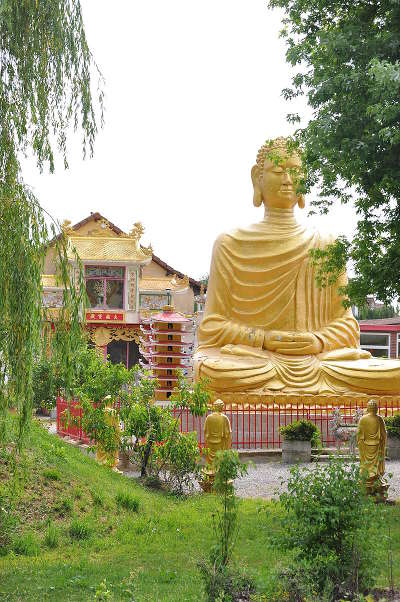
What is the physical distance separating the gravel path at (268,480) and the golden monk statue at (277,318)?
11.7 ft

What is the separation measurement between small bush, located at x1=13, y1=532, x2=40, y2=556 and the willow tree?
171cm

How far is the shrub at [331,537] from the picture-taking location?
487 centimetres

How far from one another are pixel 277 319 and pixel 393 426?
16.0 ft

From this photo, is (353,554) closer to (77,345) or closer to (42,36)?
(77,345)

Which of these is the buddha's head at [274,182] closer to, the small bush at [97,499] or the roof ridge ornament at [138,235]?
the small bush at [97,499]

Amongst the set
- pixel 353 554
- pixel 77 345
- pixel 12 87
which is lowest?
pixel 353 554

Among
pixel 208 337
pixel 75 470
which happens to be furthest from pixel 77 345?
pixel 208 337

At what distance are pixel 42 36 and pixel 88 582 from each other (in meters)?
4.08

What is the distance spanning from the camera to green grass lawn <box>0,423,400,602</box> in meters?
5.80

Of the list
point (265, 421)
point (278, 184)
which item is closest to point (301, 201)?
point (278, 184)

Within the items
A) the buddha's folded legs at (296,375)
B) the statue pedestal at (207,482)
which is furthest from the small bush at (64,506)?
the buddha's folded legs at (296,375)

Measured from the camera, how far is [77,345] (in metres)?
5.79

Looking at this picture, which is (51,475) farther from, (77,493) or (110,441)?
(110,441)

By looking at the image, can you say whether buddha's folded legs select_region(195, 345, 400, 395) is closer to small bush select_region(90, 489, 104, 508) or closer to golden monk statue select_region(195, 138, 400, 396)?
golden monk statue select_region(195, 138, 400, 396)
